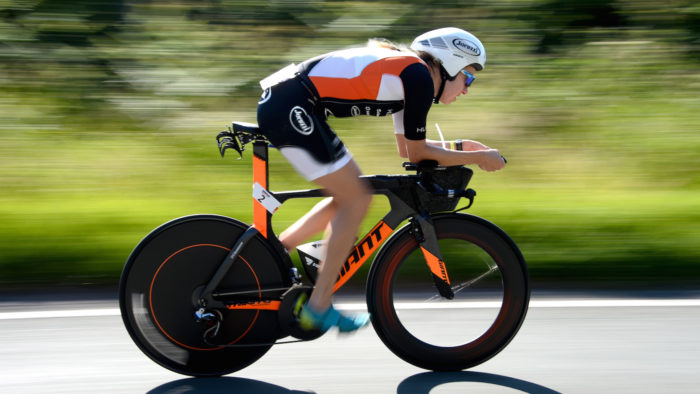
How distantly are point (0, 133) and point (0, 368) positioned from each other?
15.8 ft

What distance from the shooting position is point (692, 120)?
8812 millimetres

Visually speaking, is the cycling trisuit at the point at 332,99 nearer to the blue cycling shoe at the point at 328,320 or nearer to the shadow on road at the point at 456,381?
the blue cycling shoe at the point at 328,320

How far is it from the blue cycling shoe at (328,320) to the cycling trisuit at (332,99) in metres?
0.58

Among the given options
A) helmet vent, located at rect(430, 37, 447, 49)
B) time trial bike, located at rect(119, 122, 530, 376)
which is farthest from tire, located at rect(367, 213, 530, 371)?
helmet vent, located at rect(430, 37, 447, 49)

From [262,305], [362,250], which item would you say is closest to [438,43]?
[362,250]

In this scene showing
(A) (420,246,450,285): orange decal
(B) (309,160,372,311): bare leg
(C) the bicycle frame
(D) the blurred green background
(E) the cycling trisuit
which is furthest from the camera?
(D) the blurred green background

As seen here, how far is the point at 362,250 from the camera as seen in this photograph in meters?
3.77

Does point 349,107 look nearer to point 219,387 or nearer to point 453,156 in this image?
A: point 453,156

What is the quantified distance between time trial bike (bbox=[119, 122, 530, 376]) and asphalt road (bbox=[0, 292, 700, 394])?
0.44 feet

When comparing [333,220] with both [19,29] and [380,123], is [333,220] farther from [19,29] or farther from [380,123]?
[19,29]

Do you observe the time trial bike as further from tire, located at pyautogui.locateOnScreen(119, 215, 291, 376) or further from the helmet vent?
the helmet vent

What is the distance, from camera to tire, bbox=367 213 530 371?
148 inches

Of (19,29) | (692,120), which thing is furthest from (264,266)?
(19,29)

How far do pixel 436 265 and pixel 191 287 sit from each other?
1099 millimetres
